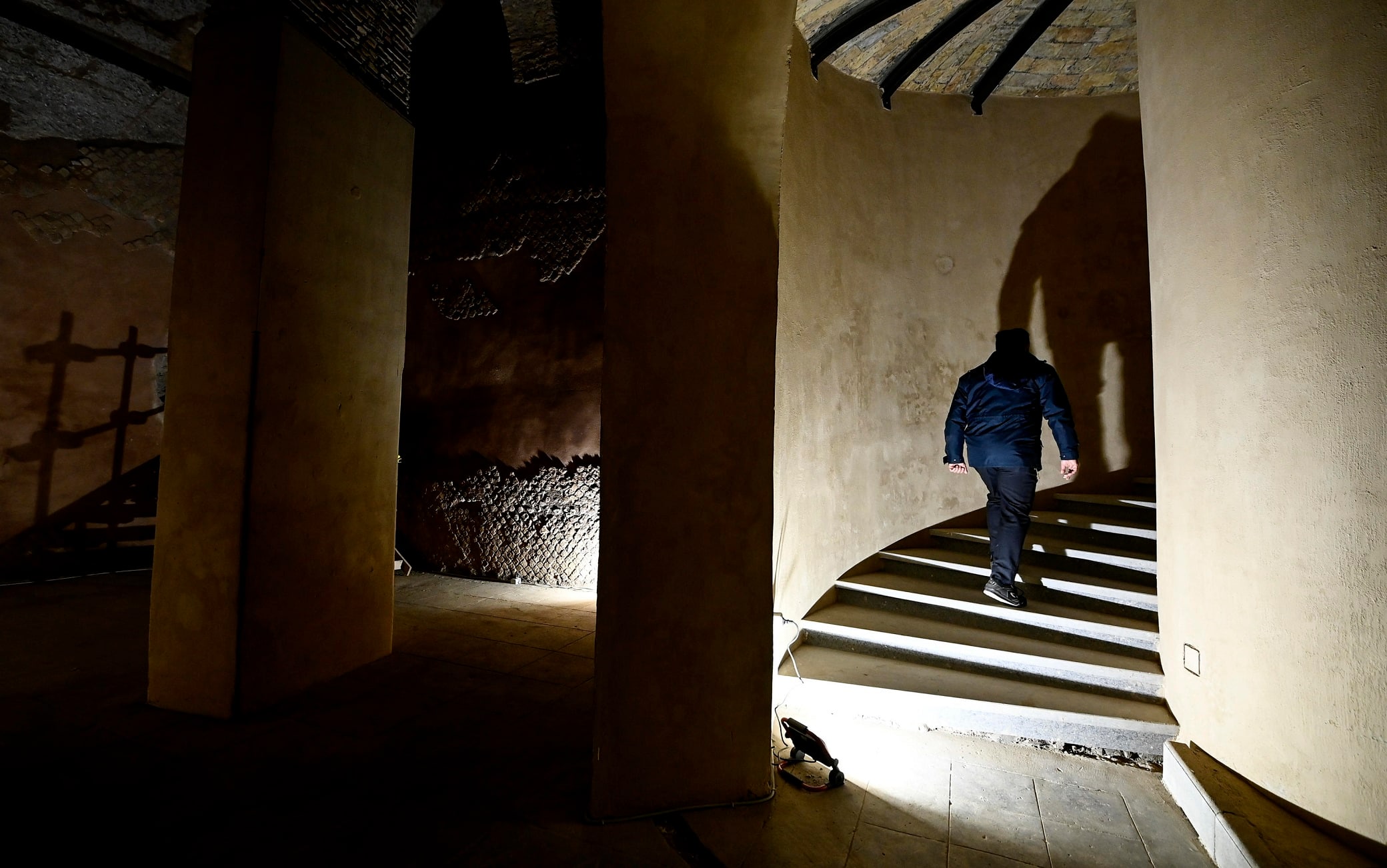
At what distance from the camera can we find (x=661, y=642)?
72.9 inches

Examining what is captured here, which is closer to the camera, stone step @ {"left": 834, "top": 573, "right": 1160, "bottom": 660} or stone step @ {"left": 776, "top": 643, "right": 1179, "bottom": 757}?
stone step @ {"left": 776, "top": 643, "right": 1179, "bottom": 757}

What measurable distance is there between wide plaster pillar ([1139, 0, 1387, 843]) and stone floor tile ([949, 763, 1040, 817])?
2.27 feet

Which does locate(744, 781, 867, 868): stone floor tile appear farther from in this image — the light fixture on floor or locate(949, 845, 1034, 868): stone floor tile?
locate(949, 845, 1034, 868): stone floor tile

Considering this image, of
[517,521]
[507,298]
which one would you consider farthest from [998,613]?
[507,298]

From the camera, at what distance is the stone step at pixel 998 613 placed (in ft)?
8.97

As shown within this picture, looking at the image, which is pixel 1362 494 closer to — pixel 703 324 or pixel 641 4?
pixel 703 324

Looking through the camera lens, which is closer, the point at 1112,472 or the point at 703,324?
the point at 703,324

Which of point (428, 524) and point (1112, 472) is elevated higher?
point (1112, 472)

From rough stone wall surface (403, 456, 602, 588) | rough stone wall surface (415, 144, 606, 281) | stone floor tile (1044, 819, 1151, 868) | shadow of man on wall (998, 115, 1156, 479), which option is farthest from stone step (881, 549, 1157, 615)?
rough stone wall surface (415, 144, 606, 281)

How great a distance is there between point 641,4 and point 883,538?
379 cm

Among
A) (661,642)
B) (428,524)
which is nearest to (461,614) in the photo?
(428,524)

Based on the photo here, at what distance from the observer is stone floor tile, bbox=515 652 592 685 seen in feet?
9.84

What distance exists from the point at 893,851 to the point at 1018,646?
156 centimetres

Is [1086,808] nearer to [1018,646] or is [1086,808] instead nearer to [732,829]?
[1018,646]
